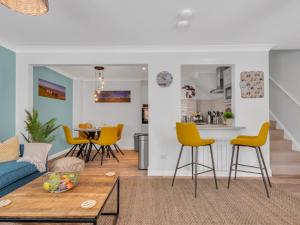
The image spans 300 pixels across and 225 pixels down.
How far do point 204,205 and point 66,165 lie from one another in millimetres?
2353

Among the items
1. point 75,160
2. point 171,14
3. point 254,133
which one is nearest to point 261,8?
point 171,14

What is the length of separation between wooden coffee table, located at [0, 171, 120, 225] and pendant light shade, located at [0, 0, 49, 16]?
4.70 ft

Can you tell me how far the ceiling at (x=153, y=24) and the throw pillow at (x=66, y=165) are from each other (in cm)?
211

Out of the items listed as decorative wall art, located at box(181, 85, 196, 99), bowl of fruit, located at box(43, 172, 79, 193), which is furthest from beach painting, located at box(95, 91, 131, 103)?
bowl of fruit, located at box(43, 172, 79, 193)

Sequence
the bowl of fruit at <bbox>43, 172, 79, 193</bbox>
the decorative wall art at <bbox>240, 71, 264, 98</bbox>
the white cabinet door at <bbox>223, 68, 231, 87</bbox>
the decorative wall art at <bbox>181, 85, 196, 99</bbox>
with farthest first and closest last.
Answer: the decorative wall art at <bbox>181, 85, 196, 99</bbox>, the white cabinet door at <bbox>223, 68, 231, 87</bbox>, the decorative wall art at <bbox>240, 71, 264, 98</bbox>, the bowl of fruit at <bbox>43, 172, 79, 193</bbox>

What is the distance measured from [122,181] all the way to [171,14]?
2.78 metres

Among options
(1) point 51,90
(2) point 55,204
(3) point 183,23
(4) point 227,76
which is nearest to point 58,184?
(2) point 55,204

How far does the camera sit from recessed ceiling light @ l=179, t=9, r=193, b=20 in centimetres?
244

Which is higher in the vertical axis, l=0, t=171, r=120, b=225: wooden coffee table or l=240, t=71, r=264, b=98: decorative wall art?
l=240, t=71, r=264, b=98: decorative wall art

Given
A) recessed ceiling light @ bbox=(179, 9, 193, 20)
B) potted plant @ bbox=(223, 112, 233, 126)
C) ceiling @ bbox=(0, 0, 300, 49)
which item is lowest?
potted plant @ bbox=(223, 112, 233, 126)

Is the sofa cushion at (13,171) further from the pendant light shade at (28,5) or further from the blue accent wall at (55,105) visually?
the blue accent wall at (55,105)

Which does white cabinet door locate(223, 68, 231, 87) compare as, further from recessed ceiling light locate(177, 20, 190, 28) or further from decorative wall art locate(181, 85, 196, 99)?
recessed ceiling light locate(177, 20, 190, 28)

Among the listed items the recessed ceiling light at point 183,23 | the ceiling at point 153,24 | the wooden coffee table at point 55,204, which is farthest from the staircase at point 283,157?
the wooden coffee table at point 55,204

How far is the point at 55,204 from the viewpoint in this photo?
1.46 meters
